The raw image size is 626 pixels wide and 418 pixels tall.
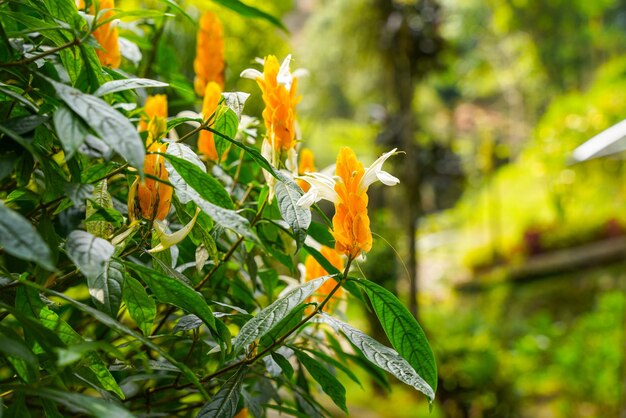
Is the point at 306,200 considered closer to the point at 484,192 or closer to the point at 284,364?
the point at 284,364

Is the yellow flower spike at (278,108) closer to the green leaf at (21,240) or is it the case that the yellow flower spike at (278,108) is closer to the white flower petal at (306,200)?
the white flower petal at (306,200)

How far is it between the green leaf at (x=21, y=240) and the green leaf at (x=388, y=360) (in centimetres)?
19

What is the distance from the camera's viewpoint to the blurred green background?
9.66ft

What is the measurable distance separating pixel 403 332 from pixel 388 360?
19 millimetres

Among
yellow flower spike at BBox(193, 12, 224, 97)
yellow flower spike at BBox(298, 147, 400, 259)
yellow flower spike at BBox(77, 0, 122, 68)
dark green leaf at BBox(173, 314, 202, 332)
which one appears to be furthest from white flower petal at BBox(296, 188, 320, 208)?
yellow flower spike at BBox(193, 12, 224, 97)

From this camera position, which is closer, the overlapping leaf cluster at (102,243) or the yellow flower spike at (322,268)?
the overlapping leaf cluster at (102,243)

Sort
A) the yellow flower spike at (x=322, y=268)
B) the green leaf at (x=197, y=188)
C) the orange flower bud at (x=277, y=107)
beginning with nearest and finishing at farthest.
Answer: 1. the green leaf at (x=197, y=188)
2. the orange flower bud at (x=277, y=107)
3. the yellow flower spike at (x=322, y=268)

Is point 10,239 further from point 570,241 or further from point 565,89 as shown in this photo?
point 565,89

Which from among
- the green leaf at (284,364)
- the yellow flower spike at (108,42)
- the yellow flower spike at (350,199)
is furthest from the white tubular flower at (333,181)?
the yellow flower spike at (108,42)

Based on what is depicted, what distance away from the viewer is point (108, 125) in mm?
292

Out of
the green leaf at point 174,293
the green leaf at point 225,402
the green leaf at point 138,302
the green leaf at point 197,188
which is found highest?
the green leaf at point 197,188

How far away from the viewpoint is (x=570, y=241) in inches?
240

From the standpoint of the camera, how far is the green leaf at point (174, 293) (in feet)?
1.12

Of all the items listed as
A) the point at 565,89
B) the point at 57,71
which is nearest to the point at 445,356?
the point at 57,71
